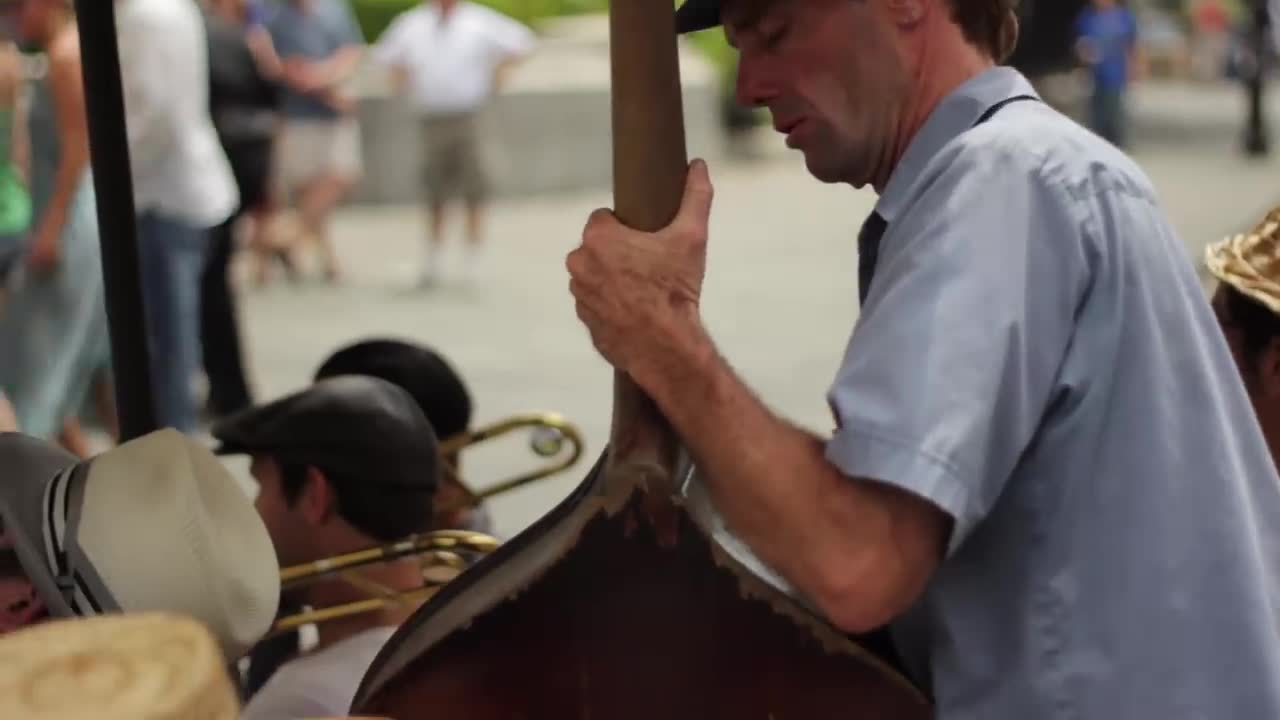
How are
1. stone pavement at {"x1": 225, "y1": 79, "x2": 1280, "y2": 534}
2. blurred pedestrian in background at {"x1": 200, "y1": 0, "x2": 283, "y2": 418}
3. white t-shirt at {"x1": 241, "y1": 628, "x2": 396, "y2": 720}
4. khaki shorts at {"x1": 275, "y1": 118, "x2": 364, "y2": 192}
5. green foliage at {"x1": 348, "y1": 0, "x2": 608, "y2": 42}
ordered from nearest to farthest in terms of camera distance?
white t-shirt at {"x1": 241, "y1": 628, "x2": 396, "y2": 720} < blurred pedestrian in background at {"x1": 200, "y1": 0, "x2": 283, "y2": 418} < stone pavement at {"x1": 225, "y1": 79, "x2": 1280, "y2": 534} < khaki shorts at {"x1": 275, "y1": 118, "x2": 364, "y2": 192} < green foliage at {"x1": 348, "y1": 0, "x2": 608, "y2": 42}

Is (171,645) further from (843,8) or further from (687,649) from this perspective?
(843,8)

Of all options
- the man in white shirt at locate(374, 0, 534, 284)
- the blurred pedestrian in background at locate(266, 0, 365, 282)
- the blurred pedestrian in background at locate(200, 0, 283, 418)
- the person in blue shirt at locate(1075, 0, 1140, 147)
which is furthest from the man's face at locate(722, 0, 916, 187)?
the person in blue shirt at locate(1075, 0, 1140, 147)

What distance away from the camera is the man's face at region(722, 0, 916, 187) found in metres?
1.31

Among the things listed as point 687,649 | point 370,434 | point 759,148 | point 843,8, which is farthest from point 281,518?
point 759,148

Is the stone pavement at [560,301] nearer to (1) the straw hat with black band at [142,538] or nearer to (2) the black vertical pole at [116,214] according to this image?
(2) the black vertical pole at [116,214]

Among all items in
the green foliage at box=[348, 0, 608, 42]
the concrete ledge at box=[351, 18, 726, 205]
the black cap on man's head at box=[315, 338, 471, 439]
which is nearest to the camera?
the black cap on man's head at box=[315, 338, 471, 439]

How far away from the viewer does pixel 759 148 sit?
1436 centimetres

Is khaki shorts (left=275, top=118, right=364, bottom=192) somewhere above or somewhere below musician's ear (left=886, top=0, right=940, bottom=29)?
below

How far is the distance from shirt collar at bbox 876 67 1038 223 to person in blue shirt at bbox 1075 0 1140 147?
11799 mm

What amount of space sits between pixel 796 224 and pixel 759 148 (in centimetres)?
368

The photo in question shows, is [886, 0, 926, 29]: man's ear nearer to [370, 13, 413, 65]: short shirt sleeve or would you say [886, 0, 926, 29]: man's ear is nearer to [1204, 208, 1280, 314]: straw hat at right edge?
[1204, 208, 1280, 314]: straw hat at right edge

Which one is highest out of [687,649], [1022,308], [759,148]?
[1022,308]

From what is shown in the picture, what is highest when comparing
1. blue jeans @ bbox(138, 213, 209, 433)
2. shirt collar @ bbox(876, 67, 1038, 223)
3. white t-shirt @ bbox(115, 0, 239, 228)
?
shirt collar @ bbox(876, 67, 1038, 223)

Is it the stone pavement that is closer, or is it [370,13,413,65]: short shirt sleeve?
the stone pavement
